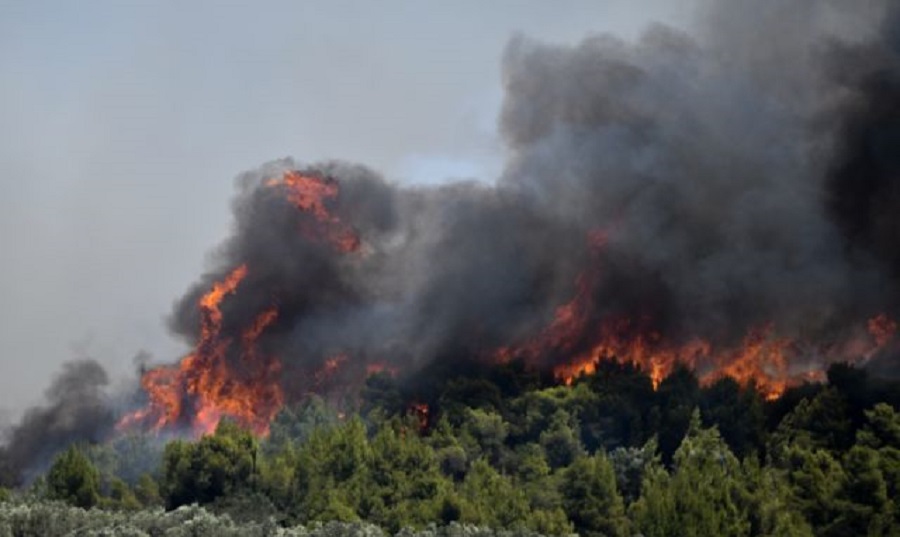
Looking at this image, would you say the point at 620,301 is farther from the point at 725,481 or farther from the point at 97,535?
the point at 97,535

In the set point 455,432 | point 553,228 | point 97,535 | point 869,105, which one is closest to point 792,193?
point 869,105

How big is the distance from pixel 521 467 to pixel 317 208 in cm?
4888

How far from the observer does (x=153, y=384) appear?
13562cm

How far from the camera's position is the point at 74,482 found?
92.6m

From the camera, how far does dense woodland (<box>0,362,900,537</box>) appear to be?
7688 cm

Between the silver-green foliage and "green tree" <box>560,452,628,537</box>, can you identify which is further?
"green tree" <box>560,452,628,537</box>

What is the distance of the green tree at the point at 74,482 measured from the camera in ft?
301

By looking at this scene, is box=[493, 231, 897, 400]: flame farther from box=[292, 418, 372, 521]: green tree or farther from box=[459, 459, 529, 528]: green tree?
box=[459, 459, 529, 528]: green tree

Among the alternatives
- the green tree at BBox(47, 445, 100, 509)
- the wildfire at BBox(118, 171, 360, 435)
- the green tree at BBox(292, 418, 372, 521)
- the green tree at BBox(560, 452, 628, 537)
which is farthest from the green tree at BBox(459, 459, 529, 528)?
the wildfire at BBox(118, 171, 360, 435)

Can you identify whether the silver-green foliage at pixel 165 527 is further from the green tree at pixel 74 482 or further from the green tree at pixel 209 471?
the green tree at pixel 74 482

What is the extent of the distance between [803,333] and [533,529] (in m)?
48.3

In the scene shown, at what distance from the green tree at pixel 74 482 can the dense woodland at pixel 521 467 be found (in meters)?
0.11

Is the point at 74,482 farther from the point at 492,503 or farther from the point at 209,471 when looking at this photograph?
the point at 492,503

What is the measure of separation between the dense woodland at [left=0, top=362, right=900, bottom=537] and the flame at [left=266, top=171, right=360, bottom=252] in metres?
22.0
